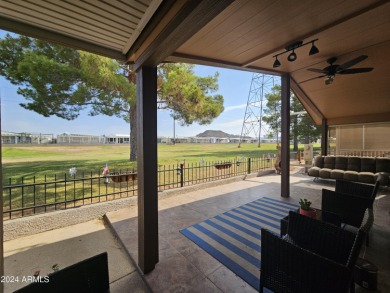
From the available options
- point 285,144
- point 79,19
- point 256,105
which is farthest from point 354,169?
point 256,105

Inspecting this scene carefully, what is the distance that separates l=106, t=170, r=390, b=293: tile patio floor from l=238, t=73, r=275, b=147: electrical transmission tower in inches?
713

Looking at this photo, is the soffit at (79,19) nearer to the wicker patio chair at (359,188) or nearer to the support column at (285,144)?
the wicker patio chair at (359,188)

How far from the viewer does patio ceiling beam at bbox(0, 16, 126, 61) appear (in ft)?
5.55

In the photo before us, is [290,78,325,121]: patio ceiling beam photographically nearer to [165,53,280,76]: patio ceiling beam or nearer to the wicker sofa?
the wicker sofa

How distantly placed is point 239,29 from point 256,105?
25.0 m

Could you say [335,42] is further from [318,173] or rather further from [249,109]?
[249,109]

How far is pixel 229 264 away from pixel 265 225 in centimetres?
140

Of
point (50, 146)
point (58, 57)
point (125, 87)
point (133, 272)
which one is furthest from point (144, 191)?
point (50, 146)

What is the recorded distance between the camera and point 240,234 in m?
3.18

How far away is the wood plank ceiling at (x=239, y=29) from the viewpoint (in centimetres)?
163

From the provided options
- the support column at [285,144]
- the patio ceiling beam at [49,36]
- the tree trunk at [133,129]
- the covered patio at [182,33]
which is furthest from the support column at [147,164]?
the tree trunk at [133,129]

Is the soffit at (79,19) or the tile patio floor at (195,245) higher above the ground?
the soffit at (79,19)

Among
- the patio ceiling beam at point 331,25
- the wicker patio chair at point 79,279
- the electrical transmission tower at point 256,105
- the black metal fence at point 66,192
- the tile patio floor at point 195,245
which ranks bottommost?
the tile patio floor at point 195,245

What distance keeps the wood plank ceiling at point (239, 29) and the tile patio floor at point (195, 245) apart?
2656mm
